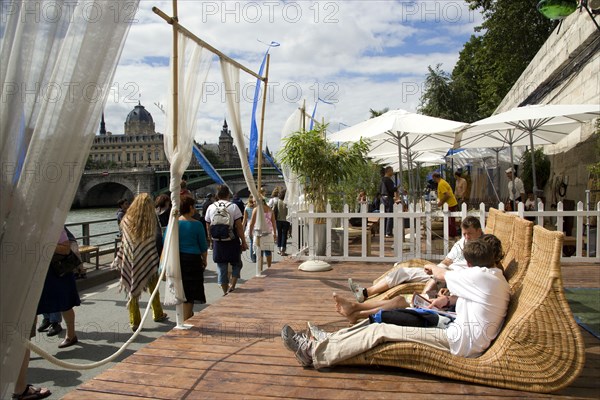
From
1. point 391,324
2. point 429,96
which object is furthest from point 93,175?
point 391,324

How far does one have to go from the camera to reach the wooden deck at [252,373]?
102 inches

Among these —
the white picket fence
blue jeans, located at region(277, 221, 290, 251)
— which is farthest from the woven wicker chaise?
blue jeans, located at region(277, 221, 290, 251)

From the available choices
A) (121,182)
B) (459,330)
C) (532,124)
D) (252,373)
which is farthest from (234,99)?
(121,182)

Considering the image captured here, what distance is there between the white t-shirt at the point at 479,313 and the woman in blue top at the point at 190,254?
2.68 metres

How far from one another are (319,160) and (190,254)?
2.84 m

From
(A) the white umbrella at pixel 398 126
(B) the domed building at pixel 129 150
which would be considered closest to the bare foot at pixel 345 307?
(A) the white umbrella at pixel 398 126

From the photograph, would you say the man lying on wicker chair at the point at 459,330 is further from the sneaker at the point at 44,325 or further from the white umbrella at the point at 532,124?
the white umbrella at the point at 532,124

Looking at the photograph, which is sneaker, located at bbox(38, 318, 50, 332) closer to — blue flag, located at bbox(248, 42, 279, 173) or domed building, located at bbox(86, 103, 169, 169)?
blue flag, located at bbox(248, 42, 279, 173)

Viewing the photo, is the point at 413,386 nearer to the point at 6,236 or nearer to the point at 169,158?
the point at 6,236

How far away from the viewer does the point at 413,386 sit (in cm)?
262

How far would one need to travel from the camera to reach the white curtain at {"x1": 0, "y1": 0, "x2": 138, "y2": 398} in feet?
4.62

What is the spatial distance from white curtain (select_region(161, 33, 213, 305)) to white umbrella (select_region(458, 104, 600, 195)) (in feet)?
15.7

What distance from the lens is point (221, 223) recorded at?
5.55 m

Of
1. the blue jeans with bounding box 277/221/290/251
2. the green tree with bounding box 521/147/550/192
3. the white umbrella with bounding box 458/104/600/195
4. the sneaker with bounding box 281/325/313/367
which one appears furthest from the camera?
the green tree with bounding box 521/147/550/192
